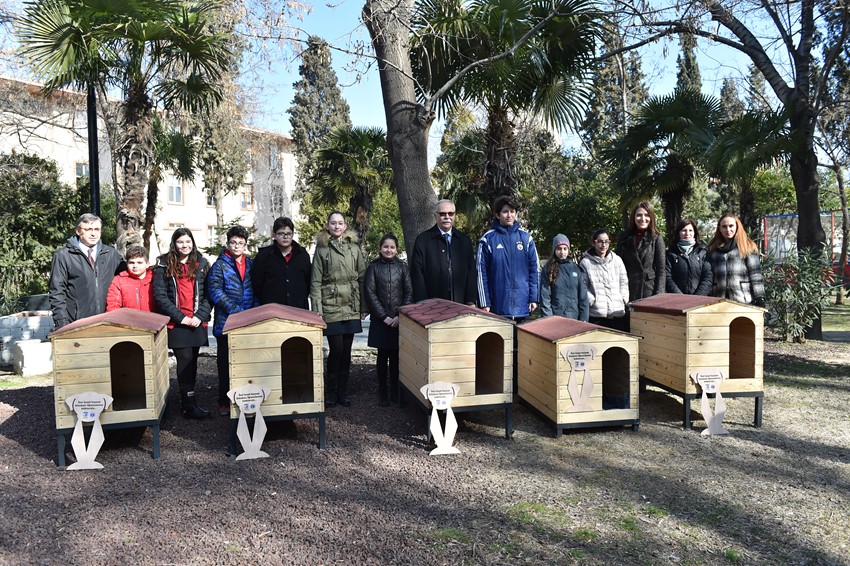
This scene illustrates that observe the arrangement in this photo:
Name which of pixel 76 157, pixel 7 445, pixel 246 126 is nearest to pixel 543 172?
pixel 246 126

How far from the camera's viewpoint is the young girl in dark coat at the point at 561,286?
6.29 metres

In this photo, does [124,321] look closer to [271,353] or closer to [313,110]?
[271,353]

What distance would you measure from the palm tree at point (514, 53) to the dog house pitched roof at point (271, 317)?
3760mm

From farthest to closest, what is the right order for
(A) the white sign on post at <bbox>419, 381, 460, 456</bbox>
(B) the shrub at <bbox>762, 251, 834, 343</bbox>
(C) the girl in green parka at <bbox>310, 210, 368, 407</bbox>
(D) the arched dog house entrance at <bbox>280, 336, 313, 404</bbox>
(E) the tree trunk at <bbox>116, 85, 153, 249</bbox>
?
1. (B) the shrub at <bbox>762, 251, 834, 343</bbox>
2. (E) the tree trunk at <bbox>116, 85, 153, 249</bbox>
3. (D) the arched dog house entrance at <bbox>280, 336, 313, 404</bbox>
4. (C) the girl in green parka at <bbox>310, 210, 368, 407</bbox>
5. (A) the white sign on post at <bbox>419, 381, 460, 456</bbox>

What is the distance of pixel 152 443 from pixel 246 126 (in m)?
16.9

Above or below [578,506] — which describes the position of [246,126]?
above

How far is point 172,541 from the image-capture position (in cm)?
340

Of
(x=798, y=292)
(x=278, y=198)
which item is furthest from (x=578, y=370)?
(x=278, y=198)

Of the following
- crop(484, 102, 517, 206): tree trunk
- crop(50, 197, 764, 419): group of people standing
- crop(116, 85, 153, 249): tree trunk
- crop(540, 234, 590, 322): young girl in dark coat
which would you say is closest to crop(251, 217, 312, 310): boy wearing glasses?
crop(50, 197, 764, 419): group of people standing

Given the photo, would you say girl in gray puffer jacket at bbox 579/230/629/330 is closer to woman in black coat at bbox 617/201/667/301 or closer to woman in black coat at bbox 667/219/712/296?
woman in black coat at bbox 617/201/667/301

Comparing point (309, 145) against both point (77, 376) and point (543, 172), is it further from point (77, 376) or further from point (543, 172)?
point (77, 376)

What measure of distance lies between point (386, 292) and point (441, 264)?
1.99 ft

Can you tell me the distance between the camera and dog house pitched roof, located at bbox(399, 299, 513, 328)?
503 cm

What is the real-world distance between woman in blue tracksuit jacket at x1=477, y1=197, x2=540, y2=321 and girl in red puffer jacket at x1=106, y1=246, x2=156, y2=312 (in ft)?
9.84
